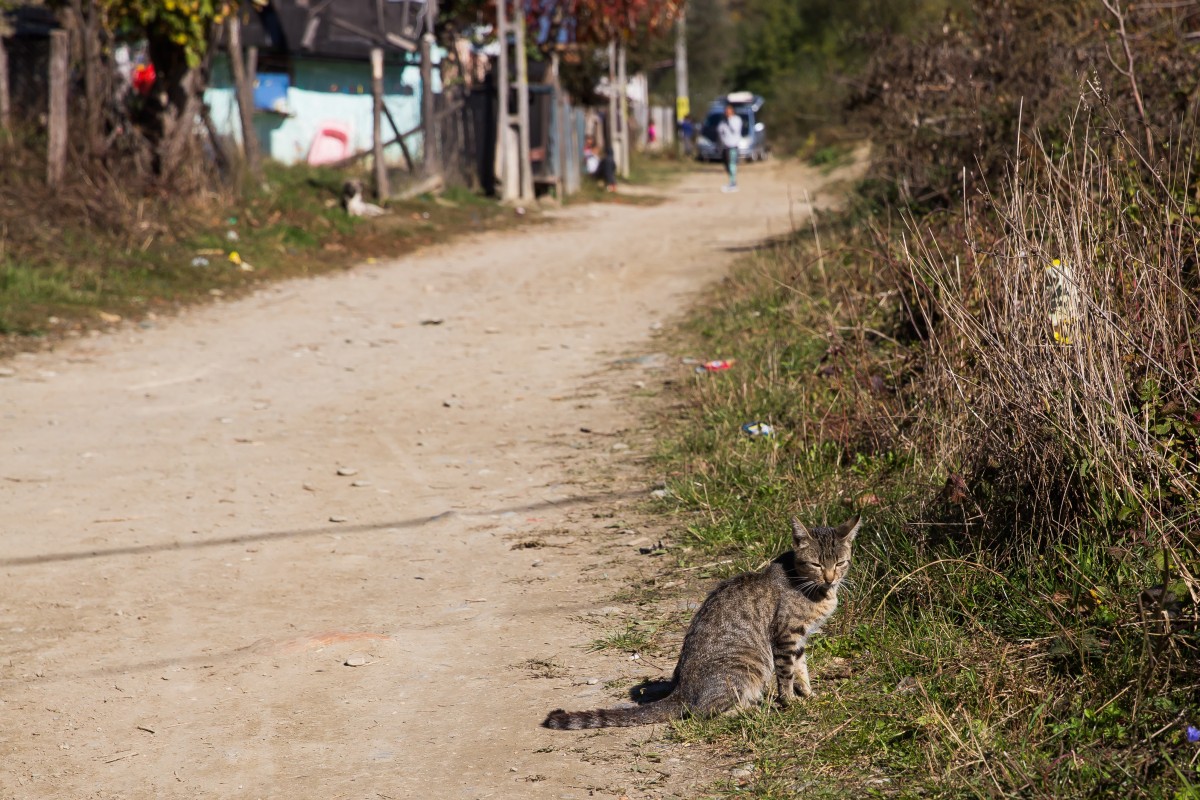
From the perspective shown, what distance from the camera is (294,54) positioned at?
74.0 ft

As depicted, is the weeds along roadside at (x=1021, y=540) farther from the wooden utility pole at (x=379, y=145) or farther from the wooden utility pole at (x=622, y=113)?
the wooden utility pole at (x=622, y=113)

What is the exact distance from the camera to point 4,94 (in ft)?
49.0

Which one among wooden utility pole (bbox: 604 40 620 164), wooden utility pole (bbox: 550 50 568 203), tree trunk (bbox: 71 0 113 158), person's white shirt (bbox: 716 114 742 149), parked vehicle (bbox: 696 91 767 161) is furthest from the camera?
parked vehicle (bbox: 696 91 767 161)

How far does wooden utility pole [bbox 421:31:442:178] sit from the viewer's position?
1986 centimetres

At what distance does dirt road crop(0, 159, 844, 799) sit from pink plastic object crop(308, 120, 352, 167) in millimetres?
12284

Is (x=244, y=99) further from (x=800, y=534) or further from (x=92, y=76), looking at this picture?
(x=800, y=534)

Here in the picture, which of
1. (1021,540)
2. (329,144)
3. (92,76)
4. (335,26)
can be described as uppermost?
(335,26)

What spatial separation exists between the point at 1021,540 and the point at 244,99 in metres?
14.4

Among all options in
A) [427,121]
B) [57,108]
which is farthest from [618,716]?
[427,121]

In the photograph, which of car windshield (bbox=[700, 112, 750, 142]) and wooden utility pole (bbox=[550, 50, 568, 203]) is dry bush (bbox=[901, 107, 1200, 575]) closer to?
wooden utility pole (bbox=[550, 50, 568, 203])

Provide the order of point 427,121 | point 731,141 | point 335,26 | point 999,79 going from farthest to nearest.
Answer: point 731,141 → point 335,26 → point 427,121 → point 999,79

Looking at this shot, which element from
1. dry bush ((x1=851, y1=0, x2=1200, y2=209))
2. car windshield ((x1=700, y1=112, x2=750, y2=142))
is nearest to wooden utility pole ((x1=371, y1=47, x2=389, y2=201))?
dry bush ((x1=851, y1=0, x2=1200, y2=209))

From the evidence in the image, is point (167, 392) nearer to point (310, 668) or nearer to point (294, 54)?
point (310, 668)

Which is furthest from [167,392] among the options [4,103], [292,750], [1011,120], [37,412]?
[4,103]
